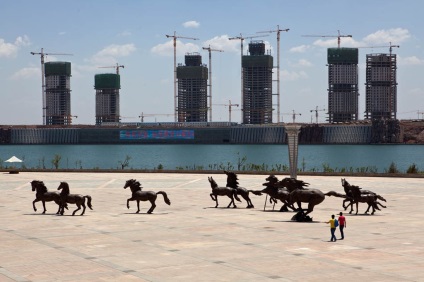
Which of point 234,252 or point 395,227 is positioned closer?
point 234,252

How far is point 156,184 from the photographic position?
55.7 meters

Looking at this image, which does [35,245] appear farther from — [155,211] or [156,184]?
[156,184]

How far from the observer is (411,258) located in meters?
22.3

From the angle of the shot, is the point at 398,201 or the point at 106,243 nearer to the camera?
the point at 106,243

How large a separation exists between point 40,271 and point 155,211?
16494mm

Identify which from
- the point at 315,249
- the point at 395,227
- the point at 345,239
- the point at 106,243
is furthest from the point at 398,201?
the point at 106,243

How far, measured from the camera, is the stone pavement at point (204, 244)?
20250 millimetres

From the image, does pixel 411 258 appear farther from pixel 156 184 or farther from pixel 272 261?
pixel 156 184

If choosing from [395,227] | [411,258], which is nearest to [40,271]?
[411,258]

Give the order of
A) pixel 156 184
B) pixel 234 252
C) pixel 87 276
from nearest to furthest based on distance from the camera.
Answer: pixel 87 276
pixel 234 252
pixel 156 184

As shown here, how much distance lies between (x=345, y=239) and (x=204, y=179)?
35.1m

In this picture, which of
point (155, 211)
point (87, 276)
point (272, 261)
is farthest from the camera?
point (155, 211)

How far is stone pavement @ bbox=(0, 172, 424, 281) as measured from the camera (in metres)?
20.2

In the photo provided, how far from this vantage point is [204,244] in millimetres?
25281
